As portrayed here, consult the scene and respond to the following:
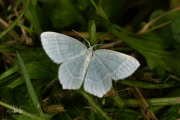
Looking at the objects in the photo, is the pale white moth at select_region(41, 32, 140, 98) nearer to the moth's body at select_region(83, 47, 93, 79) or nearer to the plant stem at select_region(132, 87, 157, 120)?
the moth's body at select_region(83, 47, 93, 79)

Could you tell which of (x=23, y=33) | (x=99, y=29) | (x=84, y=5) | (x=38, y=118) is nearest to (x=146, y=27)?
(x=99, y=29)

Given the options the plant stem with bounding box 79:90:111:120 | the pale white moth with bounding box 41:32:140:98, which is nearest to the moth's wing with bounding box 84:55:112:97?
the pale white moth with bounding box 41:32:140:98

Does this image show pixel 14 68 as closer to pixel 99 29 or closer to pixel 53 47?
pixel 53 47

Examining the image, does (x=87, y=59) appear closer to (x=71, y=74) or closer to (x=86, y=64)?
(x=86, y=64)

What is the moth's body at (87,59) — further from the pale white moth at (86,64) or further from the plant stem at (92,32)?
the plant stem at (92,32)

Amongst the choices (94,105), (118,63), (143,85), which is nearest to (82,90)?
(94,105)
